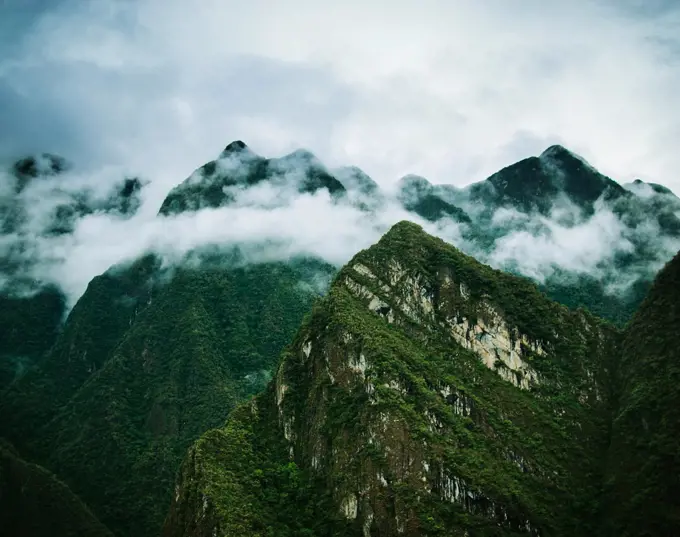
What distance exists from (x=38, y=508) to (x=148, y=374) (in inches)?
1894

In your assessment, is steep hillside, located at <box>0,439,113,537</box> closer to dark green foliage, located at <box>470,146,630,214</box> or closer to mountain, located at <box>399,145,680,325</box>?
mountain, located at <box>399,145,680,325</box>

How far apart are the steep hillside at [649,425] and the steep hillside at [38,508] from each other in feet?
304

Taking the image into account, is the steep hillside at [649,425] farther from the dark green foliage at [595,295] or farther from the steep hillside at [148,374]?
the steep hillside at [148,374]

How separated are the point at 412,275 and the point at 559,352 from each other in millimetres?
25768

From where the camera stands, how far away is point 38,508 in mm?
112875

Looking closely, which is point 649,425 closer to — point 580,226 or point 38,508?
point 580,226

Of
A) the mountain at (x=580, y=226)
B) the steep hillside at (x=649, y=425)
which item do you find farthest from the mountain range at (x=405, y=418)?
the mountain at (x=580, y=226)

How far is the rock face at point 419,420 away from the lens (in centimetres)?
7038

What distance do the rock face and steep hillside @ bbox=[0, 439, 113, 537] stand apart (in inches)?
1736

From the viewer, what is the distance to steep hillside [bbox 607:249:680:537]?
6550 centimetres

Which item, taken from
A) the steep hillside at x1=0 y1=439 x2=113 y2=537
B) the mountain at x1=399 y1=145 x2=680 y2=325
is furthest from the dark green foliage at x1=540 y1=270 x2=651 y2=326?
the steep hillside at x1=0 y1=439 x2=113 y2=537

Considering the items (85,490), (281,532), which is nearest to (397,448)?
(281,532)

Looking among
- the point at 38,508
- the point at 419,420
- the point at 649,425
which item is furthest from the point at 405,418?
the point at 38,508

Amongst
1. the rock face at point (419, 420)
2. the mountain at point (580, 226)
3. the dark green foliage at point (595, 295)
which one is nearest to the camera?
the rock face at point (419, 420)
